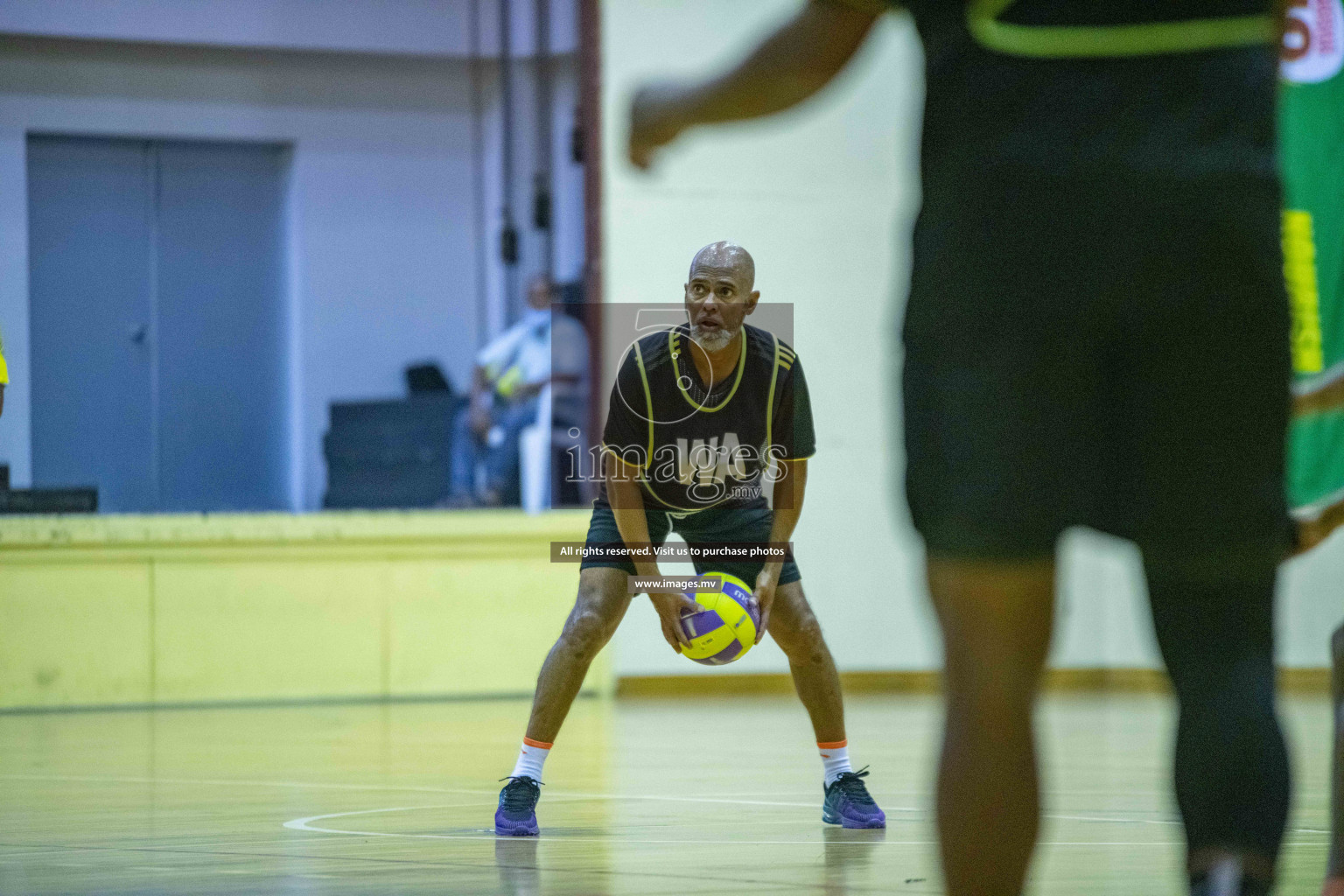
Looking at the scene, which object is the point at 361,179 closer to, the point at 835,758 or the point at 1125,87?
the point at 835,758

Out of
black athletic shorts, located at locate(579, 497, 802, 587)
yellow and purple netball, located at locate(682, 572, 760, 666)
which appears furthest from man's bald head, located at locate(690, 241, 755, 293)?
yellow and purple netball, located at locate(682, 572, 760, 666)

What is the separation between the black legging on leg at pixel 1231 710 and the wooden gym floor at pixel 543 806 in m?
1.93

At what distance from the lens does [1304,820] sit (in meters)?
5.10

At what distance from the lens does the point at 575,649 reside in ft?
16.3

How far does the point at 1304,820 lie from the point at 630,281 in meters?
6.86

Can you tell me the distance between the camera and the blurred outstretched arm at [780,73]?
199cm

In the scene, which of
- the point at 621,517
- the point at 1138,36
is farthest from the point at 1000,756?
the point at 621,517

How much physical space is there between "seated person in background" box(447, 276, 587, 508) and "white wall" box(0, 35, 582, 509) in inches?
25.3

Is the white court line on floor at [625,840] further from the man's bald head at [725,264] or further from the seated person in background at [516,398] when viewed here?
the seated person in background at [516,398]

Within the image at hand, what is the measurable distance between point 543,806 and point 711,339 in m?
1.77

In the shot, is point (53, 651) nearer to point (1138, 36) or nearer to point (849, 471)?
point (849, 471)

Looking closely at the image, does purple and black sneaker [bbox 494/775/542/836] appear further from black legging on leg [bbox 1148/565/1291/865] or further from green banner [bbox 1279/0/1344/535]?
green banner [bbox 1279/0/1344/535]

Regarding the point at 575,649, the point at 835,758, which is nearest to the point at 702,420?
the point at 575,649

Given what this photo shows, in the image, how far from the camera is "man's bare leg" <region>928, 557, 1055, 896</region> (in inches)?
72.5
